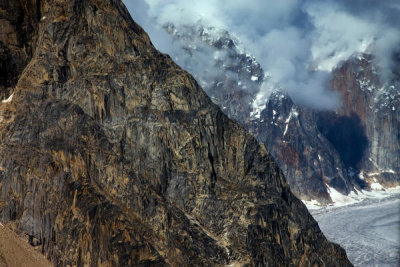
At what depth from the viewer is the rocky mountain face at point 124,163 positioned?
58531 millimetres

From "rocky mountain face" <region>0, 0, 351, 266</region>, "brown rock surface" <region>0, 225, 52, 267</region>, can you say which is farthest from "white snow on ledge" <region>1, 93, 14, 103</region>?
"brown rock surface" <region>0, 225, 52, 267</region>

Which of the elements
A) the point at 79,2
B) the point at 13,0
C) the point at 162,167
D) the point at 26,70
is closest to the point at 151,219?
the point at 162,167

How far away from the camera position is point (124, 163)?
202 feet

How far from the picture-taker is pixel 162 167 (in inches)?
2472

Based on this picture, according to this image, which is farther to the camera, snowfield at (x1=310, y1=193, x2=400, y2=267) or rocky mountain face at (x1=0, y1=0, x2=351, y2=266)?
snowfield at (x1=310, y1=193, x2=400, y2=267)

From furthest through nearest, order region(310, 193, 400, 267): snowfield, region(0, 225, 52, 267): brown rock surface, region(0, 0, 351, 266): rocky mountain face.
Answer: region(310, 193, 400, 267): snowfield, region(0, 0, 351, 266): rocky mountain face, region(0, 225, 52, 267): brown rock surface

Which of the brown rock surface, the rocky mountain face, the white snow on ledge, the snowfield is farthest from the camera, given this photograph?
the snowfield

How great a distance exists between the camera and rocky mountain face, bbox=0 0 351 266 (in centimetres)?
5853

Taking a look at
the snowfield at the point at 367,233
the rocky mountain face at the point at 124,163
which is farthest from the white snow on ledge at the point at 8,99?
the snowfield at the point at 367,233

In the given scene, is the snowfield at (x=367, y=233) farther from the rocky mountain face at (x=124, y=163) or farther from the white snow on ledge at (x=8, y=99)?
the white snow on ledge at (x=8, y=99)

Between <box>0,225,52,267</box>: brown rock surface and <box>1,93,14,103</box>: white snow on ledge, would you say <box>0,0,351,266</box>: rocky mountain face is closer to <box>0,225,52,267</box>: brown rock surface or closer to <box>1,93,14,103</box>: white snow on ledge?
<box>1,93,14,103</box>: white snow on ledge

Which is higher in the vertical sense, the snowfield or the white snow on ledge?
the white snow on ledge

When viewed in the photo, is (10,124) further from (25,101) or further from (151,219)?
(151,219)

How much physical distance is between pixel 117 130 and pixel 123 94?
12.6ft
